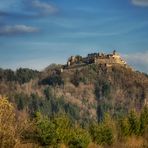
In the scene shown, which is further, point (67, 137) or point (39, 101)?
point (39, 101)

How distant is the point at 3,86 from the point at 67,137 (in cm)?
15705

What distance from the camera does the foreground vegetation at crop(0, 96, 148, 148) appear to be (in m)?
21.5

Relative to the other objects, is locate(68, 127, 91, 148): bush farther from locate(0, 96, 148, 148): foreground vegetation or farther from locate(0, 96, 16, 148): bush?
locate(0, 96, 16, 148): bush

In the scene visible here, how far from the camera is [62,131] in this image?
33094 millimetres

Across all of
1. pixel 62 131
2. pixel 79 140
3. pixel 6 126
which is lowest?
pixel 79 140

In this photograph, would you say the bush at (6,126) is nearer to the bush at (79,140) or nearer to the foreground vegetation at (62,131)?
the foreground vegetation at (62,131)

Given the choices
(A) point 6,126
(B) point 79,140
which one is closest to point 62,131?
(B) point 79,140

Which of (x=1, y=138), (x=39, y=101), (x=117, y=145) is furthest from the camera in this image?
(x=39, y=101)

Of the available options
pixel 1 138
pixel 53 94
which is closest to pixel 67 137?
pixel 1 138

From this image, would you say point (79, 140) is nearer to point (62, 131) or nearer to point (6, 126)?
point (62, 131)

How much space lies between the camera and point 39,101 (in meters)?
154

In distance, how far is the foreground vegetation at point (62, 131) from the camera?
21484 millimetres

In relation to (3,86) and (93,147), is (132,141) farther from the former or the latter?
(3,86)

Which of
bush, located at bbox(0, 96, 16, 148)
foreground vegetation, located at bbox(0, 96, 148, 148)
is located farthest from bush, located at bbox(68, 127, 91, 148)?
bush, located at bbox(0, 96, 16, 148)
